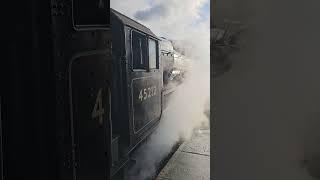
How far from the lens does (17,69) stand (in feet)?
2.37

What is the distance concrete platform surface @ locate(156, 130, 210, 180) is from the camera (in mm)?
1291

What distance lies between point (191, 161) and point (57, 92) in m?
0.75

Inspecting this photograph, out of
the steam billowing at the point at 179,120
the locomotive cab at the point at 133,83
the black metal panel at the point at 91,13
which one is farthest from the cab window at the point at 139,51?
the black metal panel at the point at 91,13

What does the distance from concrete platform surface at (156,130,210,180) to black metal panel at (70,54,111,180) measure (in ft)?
1.27

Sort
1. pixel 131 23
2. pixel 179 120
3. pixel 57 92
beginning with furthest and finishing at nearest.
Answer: pixel 179 120, pixel 131 23, pixel 57 92

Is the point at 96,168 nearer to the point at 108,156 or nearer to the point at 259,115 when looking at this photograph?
the point at 108,156

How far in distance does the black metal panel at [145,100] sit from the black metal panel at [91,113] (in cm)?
24

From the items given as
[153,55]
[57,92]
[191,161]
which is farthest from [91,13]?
[191,161]

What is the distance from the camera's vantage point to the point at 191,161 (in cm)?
132

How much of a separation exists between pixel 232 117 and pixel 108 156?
1.35 ft

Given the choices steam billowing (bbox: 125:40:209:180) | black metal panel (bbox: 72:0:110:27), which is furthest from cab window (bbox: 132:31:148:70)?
black metal panel (bbox: 72:0:110:27)

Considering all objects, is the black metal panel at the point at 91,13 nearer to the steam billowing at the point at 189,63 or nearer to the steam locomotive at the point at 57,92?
the steam locomotive at the point at 57,92

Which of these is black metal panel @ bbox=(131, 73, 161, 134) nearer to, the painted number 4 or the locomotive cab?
the locomotive cab

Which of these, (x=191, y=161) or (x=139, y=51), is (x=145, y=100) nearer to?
(x=139, y=51)
